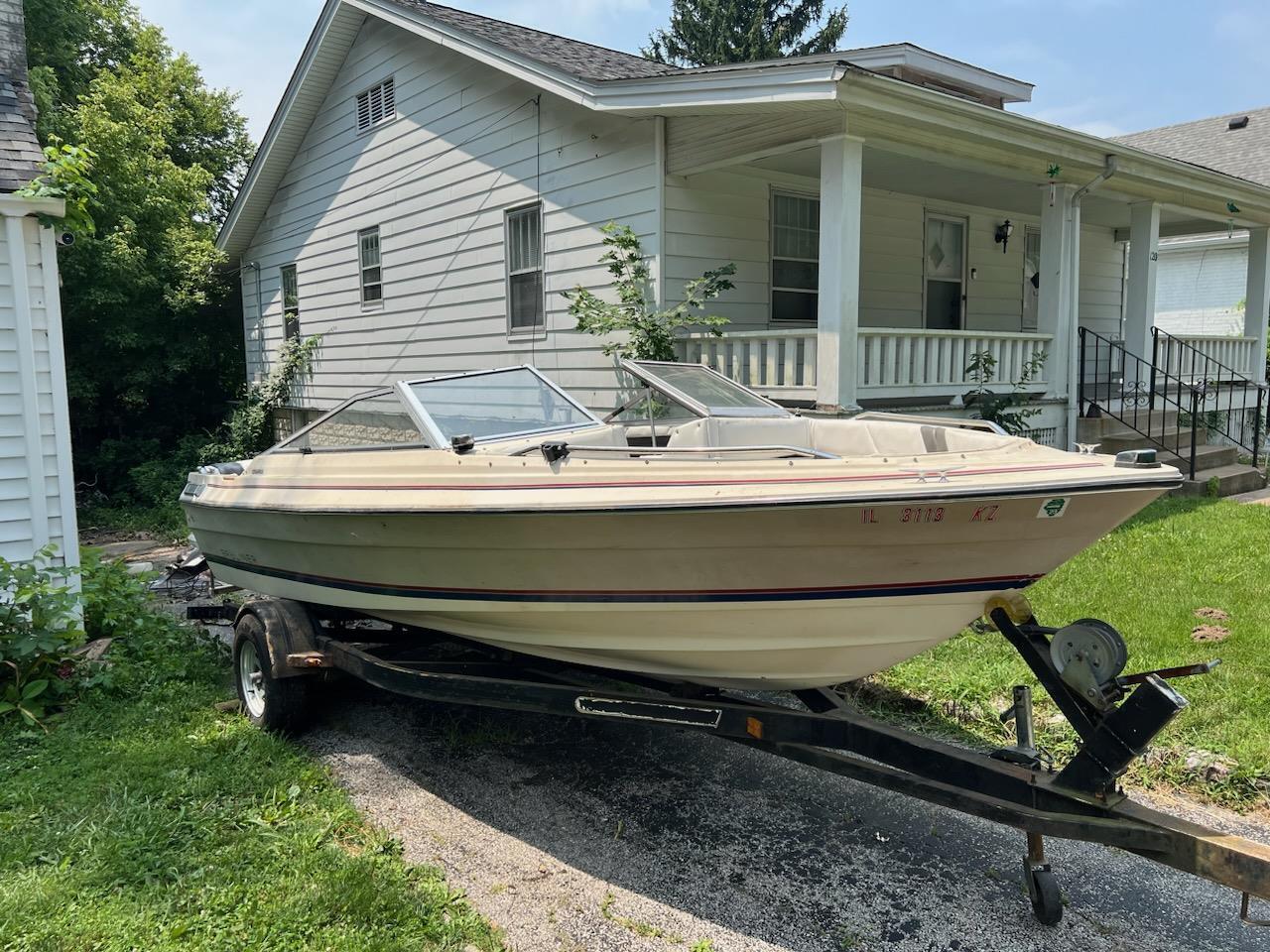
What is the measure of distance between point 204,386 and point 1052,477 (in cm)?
1726

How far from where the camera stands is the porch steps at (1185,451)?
9.37 meters

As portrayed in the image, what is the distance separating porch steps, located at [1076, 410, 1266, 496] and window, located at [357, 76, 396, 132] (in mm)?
9505

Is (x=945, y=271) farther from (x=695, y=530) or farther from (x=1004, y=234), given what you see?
(x=695, y=530)

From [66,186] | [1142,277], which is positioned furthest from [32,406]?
[1142,277]

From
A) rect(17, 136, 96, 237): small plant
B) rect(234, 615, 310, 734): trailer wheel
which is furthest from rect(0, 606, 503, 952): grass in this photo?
rect(17, 136, 96, 237): small plant

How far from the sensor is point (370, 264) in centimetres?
1316

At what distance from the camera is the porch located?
758cm

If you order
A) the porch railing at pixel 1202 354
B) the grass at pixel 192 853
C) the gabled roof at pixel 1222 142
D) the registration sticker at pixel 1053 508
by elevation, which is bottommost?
the grass at pixel 192 853

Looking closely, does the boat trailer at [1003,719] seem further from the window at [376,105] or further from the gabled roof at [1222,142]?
the gabled roof at [1222,142]

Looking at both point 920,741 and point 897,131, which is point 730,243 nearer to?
point 897,131

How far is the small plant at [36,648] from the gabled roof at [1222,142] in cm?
2025

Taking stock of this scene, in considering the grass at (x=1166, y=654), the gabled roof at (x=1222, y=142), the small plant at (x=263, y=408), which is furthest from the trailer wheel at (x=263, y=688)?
the gabled roof at (x=1222, y=142)

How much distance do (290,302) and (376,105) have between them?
4.12m

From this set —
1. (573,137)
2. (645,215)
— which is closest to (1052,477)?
(645,215)
